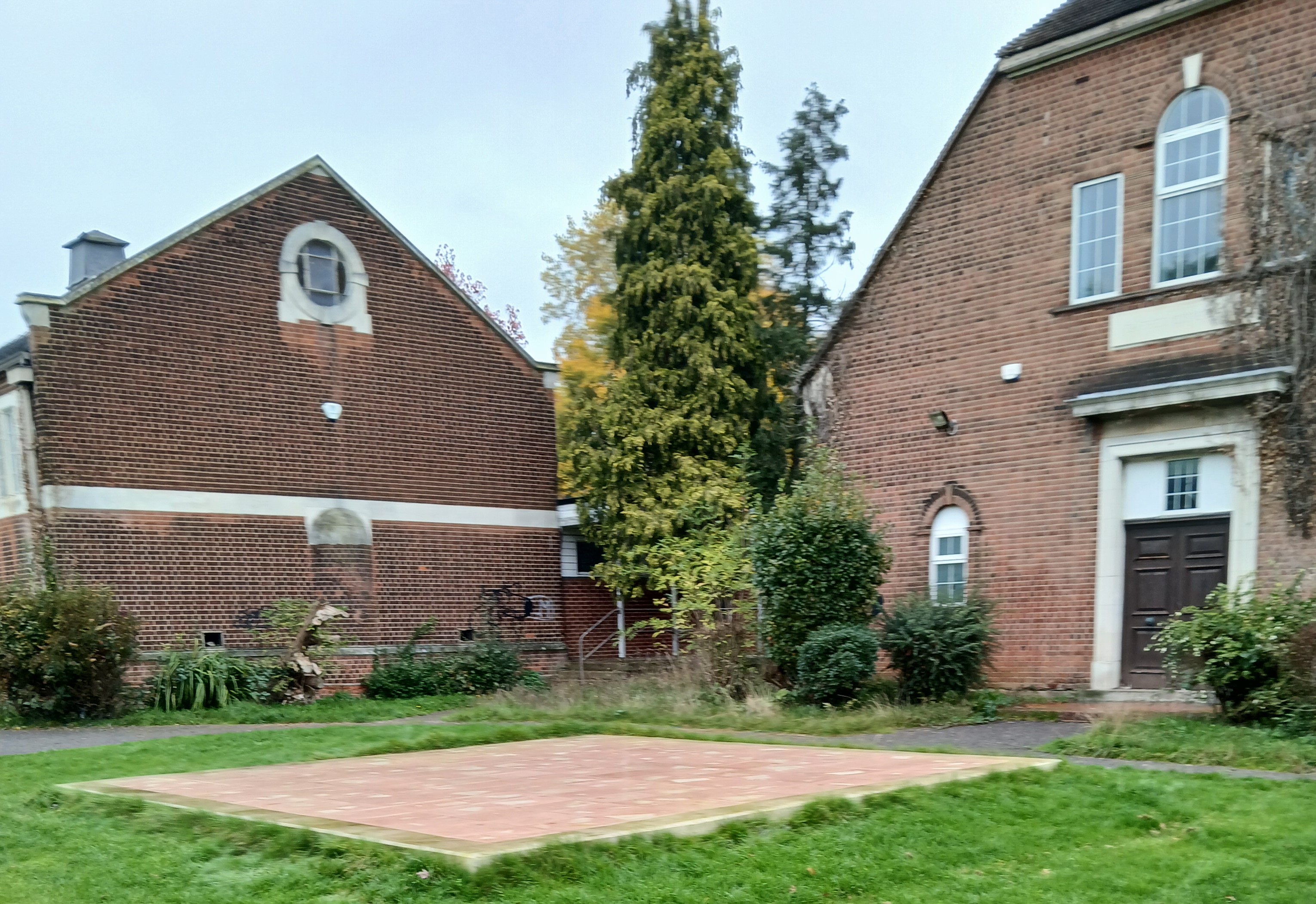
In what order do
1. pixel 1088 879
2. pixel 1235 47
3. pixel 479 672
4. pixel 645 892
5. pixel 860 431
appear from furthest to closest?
pixel 479 672 → pixel 860 431 → pixel 1235 47 → pixel 1088 879 → pixel 645 892

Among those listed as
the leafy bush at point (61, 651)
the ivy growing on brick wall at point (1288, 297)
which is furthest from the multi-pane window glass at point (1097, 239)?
the leafy bush at point (61, 651)

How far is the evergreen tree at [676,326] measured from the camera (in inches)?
848

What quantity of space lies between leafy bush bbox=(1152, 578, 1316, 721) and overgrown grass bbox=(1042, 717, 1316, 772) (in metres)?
0.26

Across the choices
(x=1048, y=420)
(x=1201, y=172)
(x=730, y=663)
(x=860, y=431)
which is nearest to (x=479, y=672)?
(x=730, y=663)

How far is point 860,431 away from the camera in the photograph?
637 inches

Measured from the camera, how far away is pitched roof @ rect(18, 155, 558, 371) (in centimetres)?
1675

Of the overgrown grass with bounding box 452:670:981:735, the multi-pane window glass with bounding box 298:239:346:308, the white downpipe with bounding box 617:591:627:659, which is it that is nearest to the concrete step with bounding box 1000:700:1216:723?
the overgrown grass with bounding box 452:670:981:735

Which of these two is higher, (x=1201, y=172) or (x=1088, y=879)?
(x=1201, y=172)

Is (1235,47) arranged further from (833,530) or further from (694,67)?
(694,67)

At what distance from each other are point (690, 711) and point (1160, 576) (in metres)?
5.57

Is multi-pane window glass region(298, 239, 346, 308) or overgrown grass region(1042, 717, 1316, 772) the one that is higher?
multi-pane window glass region(298, 239, 346, 308)

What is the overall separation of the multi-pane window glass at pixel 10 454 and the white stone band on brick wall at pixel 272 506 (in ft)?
2.25

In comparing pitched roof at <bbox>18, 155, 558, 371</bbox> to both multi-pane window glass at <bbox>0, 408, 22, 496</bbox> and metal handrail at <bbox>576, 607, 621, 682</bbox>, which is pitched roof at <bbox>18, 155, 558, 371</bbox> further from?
metal handrail at <bbox>576, 607, 621, 682</bbox>

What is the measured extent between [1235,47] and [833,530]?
23.2ft
